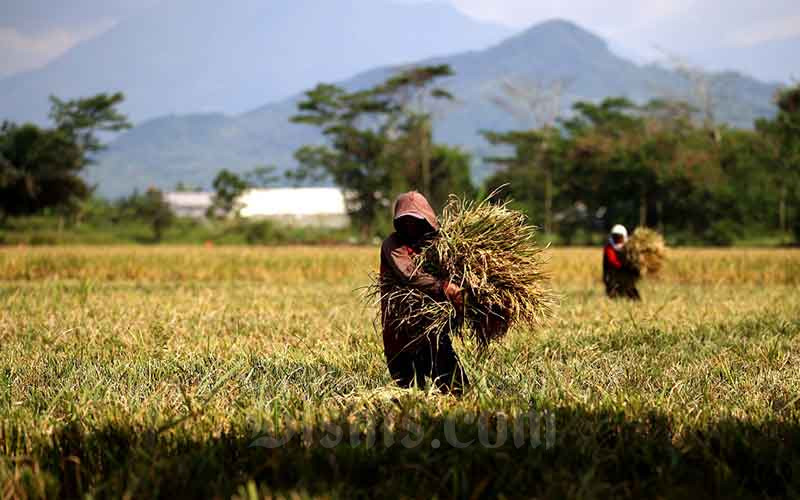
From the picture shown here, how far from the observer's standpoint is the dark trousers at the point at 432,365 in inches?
210

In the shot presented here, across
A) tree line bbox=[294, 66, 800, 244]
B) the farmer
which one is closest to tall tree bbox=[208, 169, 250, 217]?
tree line bbox=[294, 66, 800, 244]

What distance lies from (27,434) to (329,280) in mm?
16298

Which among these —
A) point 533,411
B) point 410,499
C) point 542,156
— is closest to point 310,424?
point 410,499

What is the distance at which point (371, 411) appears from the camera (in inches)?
172

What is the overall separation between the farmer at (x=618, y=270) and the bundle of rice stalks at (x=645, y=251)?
180 mm

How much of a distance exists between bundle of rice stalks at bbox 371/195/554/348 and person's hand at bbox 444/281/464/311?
0.11 feet

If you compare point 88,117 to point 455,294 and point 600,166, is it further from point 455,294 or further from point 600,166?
point 455,294

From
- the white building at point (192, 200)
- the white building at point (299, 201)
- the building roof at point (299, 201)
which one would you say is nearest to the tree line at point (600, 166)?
the white building at point (299, 201)

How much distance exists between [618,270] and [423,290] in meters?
8.86

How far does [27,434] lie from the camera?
4016 millimetres

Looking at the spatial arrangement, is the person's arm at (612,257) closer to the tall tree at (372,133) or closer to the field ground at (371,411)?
the field ground at (371,411)

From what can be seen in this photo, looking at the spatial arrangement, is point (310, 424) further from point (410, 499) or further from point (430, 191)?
point (430, 191)

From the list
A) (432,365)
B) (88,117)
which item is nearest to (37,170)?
(88,117)

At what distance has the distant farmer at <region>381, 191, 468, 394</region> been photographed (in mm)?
5133
